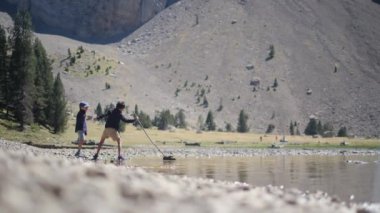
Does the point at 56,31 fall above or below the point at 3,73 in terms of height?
above

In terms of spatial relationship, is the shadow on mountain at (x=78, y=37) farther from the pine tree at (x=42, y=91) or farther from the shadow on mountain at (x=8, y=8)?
the pine tree at (x=42, y=91)

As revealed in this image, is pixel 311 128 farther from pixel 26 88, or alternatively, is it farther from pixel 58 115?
pixel 26 88

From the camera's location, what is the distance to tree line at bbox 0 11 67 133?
5228 cm

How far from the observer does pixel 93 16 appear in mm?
159875

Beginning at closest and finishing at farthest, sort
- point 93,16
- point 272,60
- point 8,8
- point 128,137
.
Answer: point 128,137 < point 272,60 < point 8,8 < point 93,16

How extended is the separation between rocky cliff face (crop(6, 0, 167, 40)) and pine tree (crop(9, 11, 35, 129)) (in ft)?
331

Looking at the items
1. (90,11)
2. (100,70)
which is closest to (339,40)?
(100,70)

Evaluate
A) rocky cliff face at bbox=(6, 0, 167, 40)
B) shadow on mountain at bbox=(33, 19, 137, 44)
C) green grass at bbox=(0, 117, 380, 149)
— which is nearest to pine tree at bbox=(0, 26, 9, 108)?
green grass at bbox=(0, 117, 380, 149)

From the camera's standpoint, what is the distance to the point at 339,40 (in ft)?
431

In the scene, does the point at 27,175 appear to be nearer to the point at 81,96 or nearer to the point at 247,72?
the point at 81,96

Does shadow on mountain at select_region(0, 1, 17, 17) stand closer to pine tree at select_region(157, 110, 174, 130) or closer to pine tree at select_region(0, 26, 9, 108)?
pine tree at select_region(157, 110, 174, 130)

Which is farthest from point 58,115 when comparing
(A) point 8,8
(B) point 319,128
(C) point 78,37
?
(A) point 8,8

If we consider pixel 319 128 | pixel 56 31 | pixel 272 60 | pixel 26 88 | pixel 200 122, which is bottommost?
pixel 319 128

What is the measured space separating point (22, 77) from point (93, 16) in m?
110
